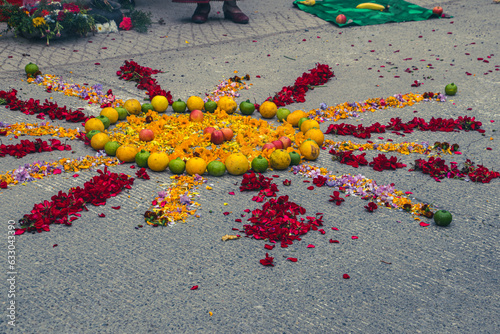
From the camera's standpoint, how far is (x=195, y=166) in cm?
457

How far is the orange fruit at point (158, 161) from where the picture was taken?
15.1 feet

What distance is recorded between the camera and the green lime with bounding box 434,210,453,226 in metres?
3.84

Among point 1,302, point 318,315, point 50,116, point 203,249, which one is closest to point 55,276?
point 1,302

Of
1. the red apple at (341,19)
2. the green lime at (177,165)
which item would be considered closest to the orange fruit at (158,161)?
the green lime at (177,165)

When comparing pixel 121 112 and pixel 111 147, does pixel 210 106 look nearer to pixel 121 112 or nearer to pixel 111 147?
pixel 121 112

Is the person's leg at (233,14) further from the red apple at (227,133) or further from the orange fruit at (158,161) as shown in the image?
the orange fruit at (158,161)

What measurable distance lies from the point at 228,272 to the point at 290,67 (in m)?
5.13

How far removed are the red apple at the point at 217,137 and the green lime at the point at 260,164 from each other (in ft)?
2.25

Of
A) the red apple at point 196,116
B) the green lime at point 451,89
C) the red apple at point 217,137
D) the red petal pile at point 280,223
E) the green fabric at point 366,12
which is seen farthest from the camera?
the green fabric at point 366,12

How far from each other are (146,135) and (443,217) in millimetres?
3322

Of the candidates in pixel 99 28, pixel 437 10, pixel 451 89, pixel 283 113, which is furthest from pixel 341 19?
pixel 99 28

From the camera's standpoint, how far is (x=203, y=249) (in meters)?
3.62

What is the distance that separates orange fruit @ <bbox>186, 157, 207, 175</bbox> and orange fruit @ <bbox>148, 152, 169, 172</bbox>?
250 mm

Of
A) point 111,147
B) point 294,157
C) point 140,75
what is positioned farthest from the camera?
point 140,75
